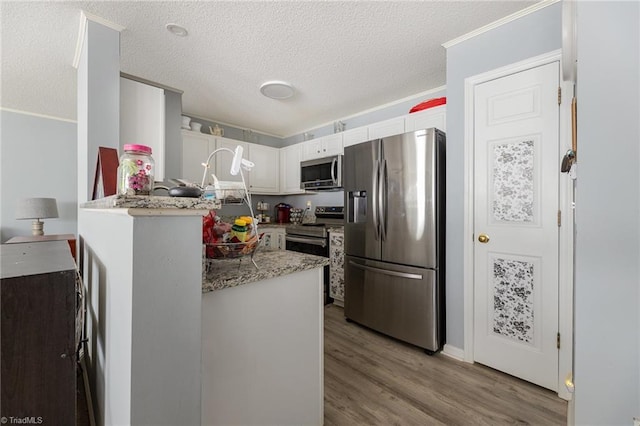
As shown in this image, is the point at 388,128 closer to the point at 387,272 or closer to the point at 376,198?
the point at 376,198

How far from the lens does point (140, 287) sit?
23.9 inches

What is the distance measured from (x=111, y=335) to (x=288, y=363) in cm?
68

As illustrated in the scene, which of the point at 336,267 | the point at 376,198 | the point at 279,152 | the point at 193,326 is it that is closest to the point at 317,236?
the point at 336,267

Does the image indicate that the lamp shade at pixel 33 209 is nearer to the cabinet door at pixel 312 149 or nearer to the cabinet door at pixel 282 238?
the cabinet door at pixel 282 238

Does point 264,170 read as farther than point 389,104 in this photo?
Yes

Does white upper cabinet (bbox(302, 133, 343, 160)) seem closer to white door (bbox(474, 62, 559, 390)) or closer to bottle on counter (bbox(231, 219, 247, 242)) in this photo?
white door (bbox(474, 62, 559, 390))

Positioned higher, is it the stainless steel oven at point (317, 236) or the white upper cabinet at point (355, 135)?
the white upper cabinet at point (355, 135)

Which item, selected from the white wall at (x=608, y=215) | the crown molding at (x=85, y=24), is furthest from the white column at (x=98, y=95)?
the white wall at (x=608, y=215)

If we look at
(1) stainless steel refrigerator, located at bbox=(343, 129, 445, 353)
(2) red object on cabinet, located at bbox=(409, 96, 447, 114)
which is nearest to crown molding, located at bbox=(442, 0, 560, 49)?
(2) red object on cabinet, located at bbox=(409, 96, 447, 114)

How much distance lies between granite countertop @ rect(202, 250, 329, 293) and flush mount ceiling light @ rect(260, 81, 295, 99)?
2084mm

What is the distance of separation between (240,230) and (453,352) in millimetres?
2041

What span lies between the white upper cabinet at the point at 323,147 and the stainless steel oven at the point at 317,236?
793 millimetres

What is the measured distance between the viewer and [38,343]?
2.18 ft

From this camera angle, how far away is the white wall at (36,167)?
355 centimetres
